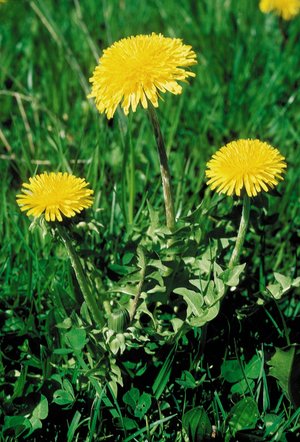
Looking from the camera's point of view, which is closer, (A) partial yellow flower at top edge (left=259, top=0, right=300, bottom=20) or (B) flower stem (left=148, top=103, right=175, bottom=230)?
(B) flower stem (left=148, top=103, right=175, bottom=230)

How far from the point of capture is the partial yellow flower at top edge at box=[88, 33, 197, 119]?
4.21 ft

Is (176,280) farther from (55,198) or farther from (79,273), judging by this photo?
(55,198)

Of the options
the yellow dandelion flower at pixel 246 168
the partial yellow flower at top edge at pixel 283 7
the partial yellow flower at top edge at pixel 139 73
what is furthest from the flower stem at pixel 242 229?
the partial yellow flower at top edge at pixel 283 7

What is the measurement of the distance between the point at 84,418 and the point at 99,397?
107 mm

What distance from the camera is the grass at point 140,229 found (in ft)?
4.48

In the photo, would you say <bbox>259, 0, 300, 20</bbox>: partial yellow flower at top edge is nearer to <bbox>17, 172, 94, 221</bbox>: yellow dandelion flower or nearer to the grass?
Result: the grass

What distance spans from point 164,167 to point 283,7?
59.4 inches

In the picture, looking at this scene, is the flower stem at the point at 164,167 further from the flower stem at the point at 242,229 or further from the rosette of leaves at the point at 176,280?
the flower stem at the point at 242,229

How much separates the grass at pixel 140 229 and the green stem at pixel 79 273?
4 cm

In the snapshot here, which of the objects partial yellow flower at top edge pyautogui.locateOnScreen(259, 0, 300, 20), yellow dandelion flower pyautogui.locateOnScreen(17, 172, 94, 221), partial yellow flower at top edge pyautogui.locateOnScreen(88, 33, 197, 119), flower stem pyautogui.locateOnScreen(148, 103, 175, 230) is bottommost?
yellow dandelion flower pyautogui.locateOnScreen(17, 172, 94, 221)

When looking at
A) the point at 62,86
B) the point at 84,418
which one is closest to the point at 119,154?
the point at 62,86

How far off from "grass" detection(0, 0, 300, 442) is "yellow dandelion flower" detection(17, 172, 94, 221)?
0.33 feet

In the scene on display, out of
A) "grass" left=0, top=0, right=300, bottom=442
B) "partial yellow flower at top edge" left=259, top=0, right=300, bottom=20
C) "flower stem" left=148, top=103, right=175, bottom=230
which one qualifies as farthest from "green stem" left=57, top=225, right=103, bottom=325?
"partial yellow flower at top edge" left=259, top=0, right=300, bottom=20

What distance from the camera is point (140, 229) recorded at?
5.23 ft
